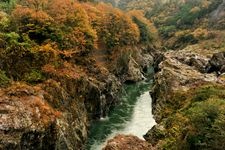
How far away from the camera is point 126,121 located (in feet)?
188

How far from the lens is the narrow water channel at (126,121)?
164 ft

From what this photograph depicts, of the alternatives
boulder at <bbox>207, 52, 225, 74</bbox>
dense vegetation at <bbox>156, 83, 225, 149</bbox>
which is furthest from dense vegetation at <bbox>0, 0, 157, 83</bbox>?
boulder at <bbox>207, 52, 225, 74</bbox>

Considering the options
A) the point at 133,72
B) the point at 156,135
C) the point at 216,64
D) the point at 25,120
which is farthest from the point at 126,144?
the point at 133,72

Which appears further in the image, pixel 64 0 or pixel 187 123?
pixel 64 0

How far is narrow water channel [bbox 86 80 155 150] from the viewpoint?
50.0 m

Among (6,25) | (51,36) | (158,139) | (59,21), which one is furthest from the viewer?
(59,21)

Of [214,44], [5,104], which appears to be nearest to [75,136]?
[5,104]

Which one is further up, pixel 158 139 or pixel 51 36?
pixel 51 36

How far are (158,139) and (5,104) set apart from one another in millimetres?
15907

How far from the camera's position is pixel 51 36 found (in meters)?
50.4

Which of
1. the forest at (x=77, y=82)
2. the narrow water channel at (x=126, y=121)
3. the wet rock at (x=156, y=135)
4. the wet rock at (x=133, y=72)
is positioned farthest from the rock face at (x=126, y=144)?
the wet rock at (x=133, y=72)

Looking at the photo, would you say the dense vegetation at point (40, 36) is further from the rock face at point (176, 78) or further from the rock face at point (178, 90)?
the rock face at point (178, 90)

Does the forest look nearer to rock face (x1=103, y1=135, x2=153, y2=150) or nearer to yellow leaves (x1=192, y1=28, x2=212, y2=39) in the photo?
rock face (x1=103, y1=135, x2=153, y2=150)

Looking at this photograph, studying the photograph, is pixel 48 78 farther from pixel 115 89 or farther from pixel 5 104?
pixel 115 89
